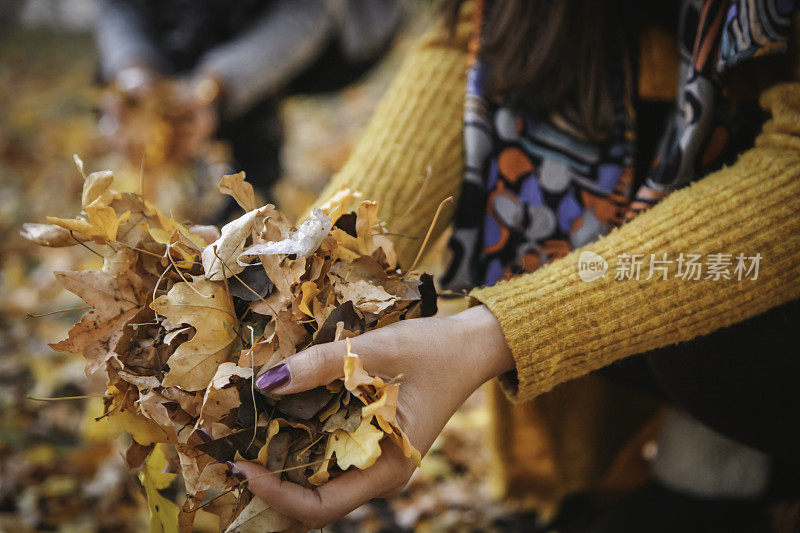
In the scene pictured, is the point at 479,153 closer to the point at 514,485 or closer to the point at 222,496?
the point at 222,496

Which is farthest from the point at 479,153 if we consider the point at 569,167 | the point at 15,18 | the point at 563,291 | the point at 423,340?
the point at 15,18

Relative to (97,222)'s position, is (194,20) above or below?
below

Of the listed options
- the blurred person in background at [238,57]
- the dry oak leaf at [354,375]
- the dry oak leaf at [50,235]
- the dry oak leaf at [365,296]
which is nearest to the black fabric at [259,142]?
the blurred person in background at [238,57]

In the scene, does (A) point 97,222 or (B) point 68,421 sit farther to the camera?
(B) point 68,421

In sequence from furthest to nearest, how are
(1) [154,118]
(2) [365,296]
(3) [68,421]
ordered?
(1) [154,118] < (3) [68,421] < (2) [365,296]

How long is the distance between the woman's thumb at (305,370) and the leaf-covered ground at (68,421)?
0.28m

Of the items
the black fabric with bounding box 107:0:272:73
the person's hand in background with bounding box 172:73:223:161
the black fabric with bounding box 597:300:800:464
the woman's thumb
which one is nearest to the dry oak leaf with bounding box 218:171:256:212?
the woman's thumb

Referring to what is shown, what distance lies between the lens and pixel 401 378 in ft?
2.23

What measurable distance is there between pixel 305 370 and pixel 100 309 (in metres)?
0.28

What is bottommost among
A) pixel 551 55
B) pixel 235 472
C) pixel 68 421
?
pixel 68 421

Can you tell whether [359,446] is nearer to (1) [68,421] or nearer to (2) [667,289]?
(2) [667,289]

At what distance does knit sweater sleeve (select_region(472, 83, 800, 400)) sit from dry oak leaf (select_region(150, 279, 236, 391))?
0.34m

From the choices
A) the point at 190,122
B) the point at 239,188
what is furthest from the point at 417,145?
the point at 190,122

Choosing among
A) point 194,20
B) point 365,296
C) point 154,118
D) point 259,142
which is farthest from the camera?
point 259,142
